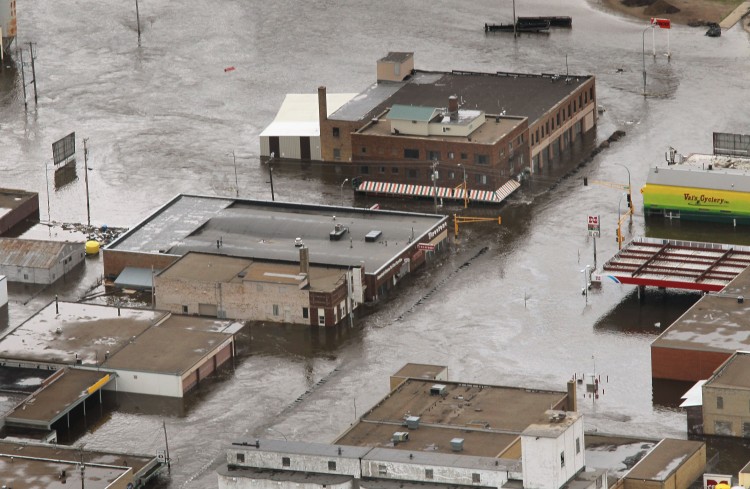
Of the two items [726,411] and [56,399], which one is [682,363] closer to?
[726,411]

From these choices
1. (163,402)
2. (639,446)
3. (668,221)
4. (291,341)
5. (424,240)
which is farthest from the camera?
(668,221)

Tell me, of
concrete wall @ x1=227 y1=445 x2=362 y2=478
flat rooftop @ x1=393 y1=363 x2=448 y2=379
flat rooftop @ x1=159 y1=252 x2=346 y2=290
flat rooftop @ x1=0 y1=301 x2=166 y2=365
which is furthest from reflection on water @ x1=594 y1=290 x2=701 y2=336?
concrete wall @ x1=227 y1=445 x2=362 y2=478

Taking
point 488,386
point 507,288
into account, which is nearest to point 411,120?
point 507,288

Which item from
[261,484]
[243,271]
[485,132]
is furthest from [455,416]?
[485,132]

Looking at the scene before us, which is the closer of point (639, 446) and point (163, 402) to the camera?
point (639, 446)

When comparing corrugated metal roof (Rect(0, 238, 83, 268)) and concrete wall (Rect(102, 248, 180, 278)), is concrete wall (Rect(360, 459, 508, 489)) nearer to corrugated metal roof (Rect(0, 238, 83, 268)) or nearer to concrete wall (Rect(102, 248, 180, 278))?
concrete wall (Rect(102, 248, 180, 278))

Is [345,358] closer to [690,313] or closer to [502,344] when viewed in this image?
[502,344]

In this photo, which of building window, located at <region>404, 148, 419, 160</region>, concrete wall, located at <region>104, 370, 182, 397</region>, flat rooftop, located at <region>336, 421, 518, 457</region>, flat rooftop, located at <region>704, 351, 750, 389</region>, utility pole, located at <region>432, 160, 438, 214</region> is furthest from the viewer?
building window, located at <region>404, 148, 419, 160</region>
